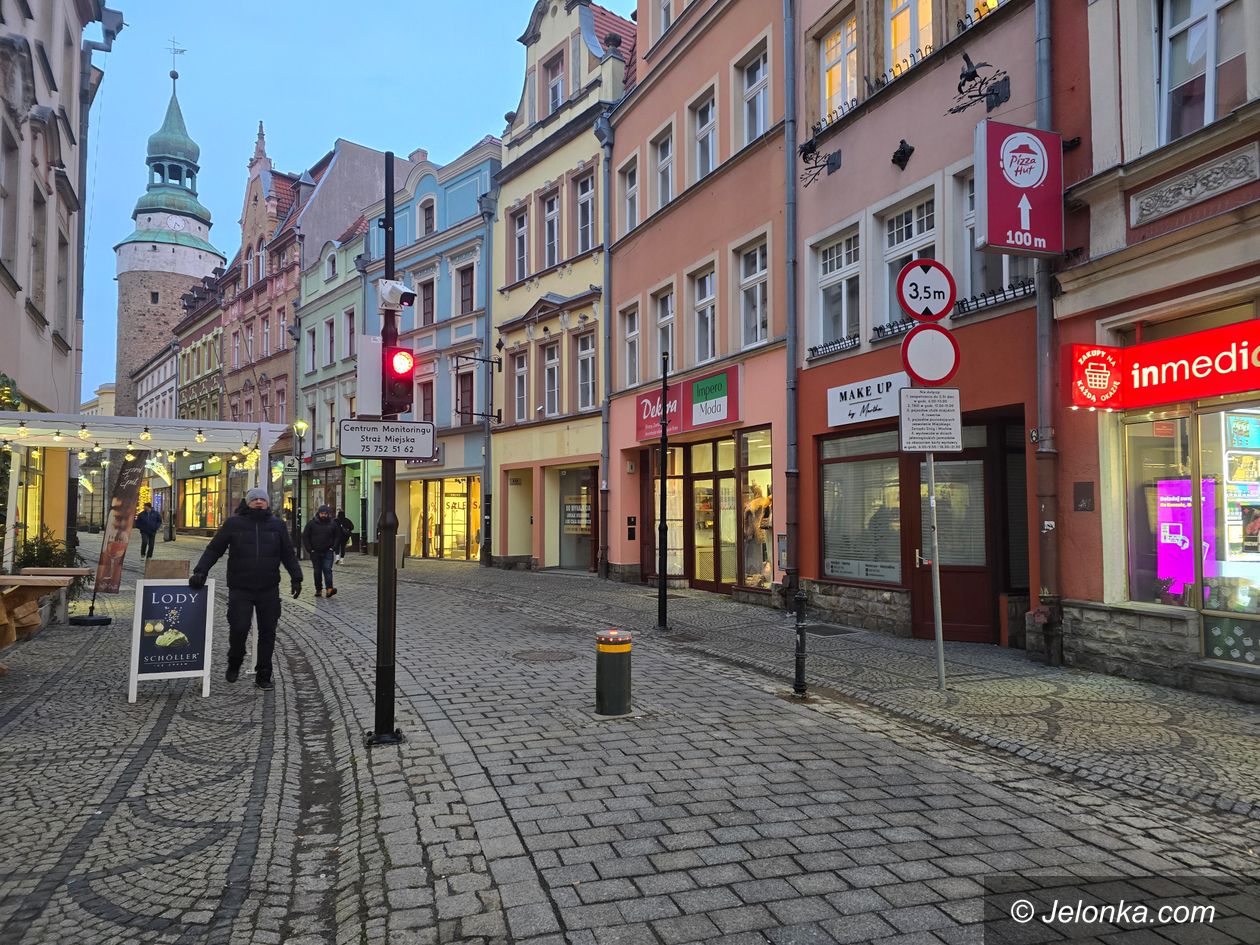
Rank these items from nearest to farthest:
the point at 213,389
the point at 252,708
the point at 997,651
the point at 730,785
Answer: the point at 730,785 → the point at 252,708 → the point at 997,651 → the point at 213,389

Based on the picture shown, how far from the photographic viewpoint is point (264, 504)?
829 cm

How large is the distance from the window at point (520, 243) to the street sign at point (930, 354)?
17795 millimetres

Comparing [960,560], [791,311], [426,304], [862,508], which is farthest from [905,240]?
[426,304]

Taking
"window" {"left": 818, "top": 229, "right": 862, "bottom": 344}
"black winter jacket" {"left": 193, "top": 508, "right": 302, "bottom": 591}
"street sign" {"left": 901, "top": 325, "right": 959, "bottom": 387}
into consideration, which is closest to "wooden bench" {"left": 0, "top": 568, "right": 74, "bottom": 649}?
"black winter jacket" {"left": 193, "top": 508, "right": 302, "bottom": 591}

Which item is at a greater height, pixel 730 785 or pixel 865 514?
pixel 865 514

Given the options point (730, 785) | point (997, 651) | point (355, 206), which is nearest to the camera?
point (730, 785)

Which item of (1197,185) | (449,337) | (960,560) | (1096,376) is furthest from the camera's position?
(449,337)

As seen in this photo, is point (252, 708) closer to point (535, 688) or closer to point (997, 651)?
point (535, 688)

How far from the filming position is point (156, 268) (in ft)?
213

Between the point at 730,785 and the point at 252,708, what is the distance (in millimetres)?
4419

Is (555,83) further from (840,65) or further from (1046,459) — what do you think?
(1046,459)

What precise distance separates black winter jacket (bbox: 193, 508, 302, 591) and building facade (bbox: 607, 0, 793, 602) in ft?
18.6

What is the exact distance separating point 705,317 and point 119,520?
433 inches

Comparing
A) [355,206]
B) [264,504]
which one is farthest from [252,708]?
[355,206]
